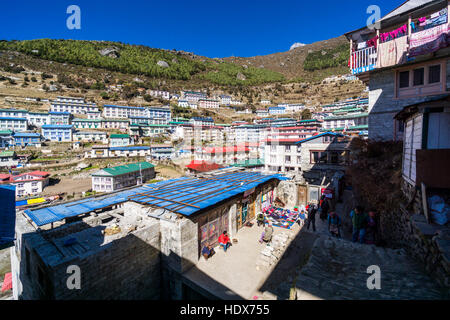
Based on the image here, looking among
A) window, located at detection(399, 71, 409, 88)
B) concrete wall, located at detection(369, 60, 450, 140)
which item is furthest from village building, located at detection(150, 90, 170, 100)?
window, located at detection(399, 71, 409, 88)

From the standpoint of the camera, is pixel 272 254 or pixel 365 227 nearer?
pixel 365 227

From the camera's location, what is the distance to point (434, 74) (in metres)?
11.5

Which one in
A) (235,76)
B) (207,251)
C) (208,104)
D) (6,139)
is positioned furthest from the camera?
(235,76)

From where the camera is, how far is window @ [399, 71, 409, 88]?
12.4 meters

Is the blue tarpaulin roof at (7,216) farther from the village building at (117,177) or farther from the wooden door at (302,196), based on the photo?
the village building at (117,177)

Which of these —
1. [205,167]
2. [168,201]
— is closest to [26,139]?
[205,167]

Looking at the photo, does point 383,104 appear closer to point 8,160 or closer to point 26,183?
point 26,183

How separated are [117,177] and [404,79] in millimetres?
42163

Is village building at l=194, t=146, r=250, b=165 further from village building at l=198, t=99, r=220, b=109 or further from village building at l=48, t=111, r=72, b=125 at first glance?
village building at l=198, t=99, r=220, b=109

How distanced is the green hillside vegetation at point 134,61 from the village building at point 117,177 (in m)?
115

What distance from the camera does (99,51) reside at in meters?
151

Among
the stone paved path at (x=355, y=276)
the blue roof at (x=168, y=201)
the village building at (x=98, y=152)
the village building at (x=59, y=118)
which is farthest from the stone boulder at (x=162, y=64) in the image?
the stone paved path at (x=355, y=276)

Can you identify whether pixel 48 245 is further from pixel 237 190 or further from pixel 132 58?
pixel 132 58

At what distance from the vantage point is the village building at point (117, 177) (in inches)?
1468
